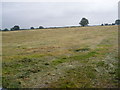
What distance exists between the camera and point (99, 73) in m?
19.6

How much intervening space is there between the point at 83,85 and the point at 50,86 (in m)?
3.11

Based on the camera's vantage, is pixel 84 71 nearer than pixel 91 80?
No

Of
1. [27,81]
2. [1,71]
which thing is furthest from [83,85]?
[1,71]

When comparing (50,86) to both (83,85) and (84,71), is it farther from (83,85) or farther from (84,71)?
(84,71)

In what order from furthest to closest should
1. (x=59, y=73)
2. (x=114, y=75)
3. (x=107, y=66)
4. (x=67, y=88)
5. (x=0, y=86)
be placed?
(x=107, y=66)
(x=59, y=73)
(x=114, y=75)
(x=0, y=86)
(x=67, y=88)

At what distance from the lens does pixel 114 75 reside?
18500 mm

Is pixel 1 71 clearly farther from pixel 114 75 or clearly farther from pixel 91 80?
pixel 114 75

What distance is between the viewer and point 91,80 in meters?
17.4

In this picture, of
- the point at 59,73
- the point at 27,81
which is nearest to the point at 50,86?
the point at 27,81

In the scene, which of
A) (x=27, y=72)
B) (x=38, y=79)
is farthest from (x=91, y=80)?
(x=27, y=72)

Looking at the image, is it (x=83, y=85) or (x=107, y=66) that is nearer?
(x=83, y=85)

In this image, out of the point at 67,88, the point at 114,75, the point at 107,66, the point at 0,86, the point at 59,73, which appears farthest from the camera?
the point at 107,66

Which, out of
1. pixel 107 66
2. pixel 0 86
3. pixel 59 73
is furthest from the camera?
pixel 107 66

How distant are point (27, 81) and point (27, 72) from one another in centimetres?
322
